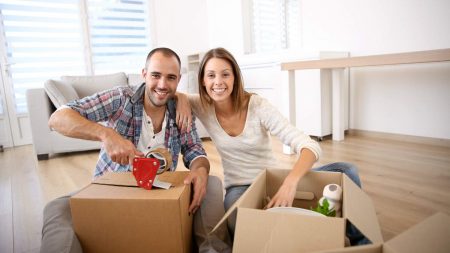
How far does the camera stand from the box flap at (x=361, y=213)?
0.57 m

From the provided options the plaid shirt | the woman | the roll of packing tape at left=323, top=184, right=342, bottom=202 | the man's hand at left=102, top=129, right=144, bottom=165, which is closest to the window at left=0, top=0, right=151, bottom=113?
the plaid shirt

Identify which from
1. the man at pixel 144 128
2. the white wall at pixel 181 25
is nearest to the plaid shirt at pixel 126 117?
the man at pixel 144 128

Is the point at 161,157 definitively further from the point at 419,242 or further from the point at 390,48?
the point at 390,48

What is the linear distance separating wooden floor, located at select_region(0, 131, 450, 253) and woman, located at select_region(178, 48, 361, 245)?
53cm

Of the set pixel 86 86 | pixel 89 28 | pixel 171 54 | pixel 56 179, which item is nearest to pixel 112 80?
pixel 86 86

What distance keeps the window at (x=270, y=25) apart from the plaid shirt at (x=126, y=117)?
3028 millimetres

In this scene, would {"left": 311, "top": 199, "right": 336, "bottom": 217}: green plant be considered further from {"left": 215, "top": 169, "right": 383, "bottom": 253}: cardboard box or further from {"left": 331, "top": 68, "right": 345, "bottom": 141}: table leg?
{"left": 331, "top": 68, "right": 345, "bottom": 141}: table leg

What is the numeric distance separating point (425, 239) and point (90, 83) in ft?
10.3

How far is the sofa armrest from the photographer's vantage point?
265cm

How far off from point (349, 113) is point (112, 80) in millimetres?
2385

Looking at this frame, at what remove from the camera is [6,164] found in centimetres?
265

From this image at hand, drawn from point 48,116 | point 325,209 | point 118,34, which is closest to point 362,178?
point 325,209

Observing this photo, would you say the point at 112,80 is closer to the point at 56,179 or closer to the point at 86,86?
the point at 86,86

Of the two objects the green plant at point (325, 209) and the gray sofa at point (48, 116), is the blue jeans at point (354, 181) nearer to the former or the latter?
the green plant at point (325, 209)
